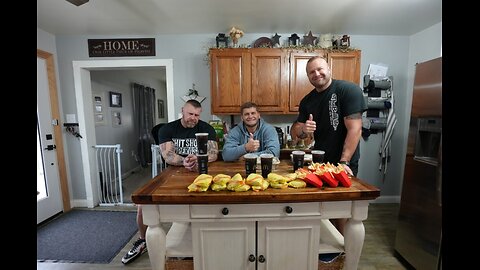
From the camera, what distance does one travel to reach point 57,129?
2834 millimetres

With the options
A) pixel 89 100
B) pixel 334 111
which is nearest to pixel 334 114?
pixel 334 111

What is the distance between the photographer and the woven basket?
112 cm

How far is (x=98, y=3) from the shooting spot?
2.04m

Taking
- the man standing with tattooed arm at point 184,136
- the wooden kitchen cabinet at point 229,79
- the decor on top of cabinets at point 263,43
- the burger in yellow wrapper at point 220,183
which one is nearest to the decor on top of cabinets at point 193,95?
the wooden kitchen cabinet at point 229,79

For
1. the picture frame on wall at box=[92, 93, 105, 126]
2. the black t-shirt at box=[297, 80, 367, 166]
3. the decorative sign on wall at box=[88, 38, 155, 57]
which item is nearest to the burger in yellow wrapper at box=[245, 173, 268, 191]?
the black t-shirt at box=[297, 80, 367, 166]

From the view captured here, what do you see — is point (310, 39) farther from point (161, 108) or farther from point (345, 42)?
point (161, 108)

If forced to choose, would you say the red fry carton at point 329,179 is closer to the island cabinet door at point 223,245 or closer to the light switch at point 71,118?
the island cabinet door at point 223,245

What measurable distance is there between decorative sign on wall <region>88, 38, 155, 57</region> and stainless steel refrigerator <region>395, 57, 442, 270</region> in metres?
3.00

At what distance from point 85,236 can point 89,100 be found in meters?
1.83

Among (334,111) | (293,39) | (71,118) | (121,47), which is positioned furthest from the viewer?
(71,118)

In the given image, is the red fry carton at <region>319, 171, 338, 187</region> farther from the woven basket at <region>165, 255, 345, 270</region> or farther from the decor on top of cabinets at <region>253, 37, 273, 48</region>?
the decor on top of cabinets at <region>253, 37, 273, 48</region>

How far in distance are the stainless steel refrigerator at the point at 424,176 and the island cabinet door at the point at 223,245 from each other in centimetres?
147
